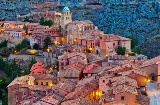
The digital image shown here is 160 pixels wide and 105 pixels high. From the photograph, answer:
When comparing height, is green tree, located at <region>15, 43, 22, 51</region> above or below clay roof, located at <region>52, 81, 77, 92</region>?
below

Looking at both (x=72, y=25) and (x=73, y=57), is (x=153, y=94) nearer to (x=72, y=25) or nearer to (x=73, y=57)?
(x=73, y=57)

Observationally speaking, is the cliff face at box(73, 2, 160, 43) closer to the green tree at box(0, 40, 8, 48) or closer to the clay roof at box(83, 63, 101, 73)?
the green tree at box(0, 40, 8, 48)

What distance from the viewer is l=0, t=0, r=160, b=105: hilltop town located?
26.0 m

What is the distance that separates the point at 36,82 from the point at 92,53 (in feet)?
34.9

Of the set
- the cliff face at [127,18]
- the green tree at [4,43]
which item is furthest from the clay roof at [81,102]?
the cliff face at [127,18]

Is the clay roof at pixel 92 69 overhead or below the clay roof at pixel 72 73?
overhead

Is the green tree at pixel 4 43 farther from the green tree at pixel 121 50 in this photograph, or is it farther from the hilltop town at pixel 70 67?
Result: the green tree at pixel 121 50

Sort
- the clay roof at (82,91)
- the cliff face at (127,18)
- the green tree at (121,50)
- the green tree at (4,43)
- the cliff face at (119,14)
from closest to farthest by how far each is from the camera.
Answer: the clay roof at (82,91) → the green tree at (121,50) → the green tree at (4,43) → the cliff face at (127,18) → the cliff face at (119,14)

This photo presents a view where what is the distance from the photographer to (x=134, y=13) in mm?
80688

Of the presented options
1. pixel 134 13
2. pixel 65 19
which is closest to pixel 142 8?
pixel 134 13

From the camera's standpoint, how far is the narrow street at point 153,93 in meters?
23.3

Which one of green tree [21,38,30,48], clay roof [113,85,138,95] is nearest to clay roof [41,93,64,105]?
clay roof [113,85,138,95]

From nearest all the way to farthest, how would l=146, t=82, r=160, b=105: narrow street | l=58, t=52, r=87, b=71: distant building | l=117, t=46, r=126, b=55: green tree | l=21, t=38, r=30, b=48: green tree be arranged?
l=146, t=82, r=160, b=105: narrow street
l=58, t=52, r=87, b=71: distant building
l=117, t=46, r=126, b=55: green tree
l=21, t=38, r=30, b=48: green tree

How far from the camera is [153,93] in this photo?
25.0 metres
